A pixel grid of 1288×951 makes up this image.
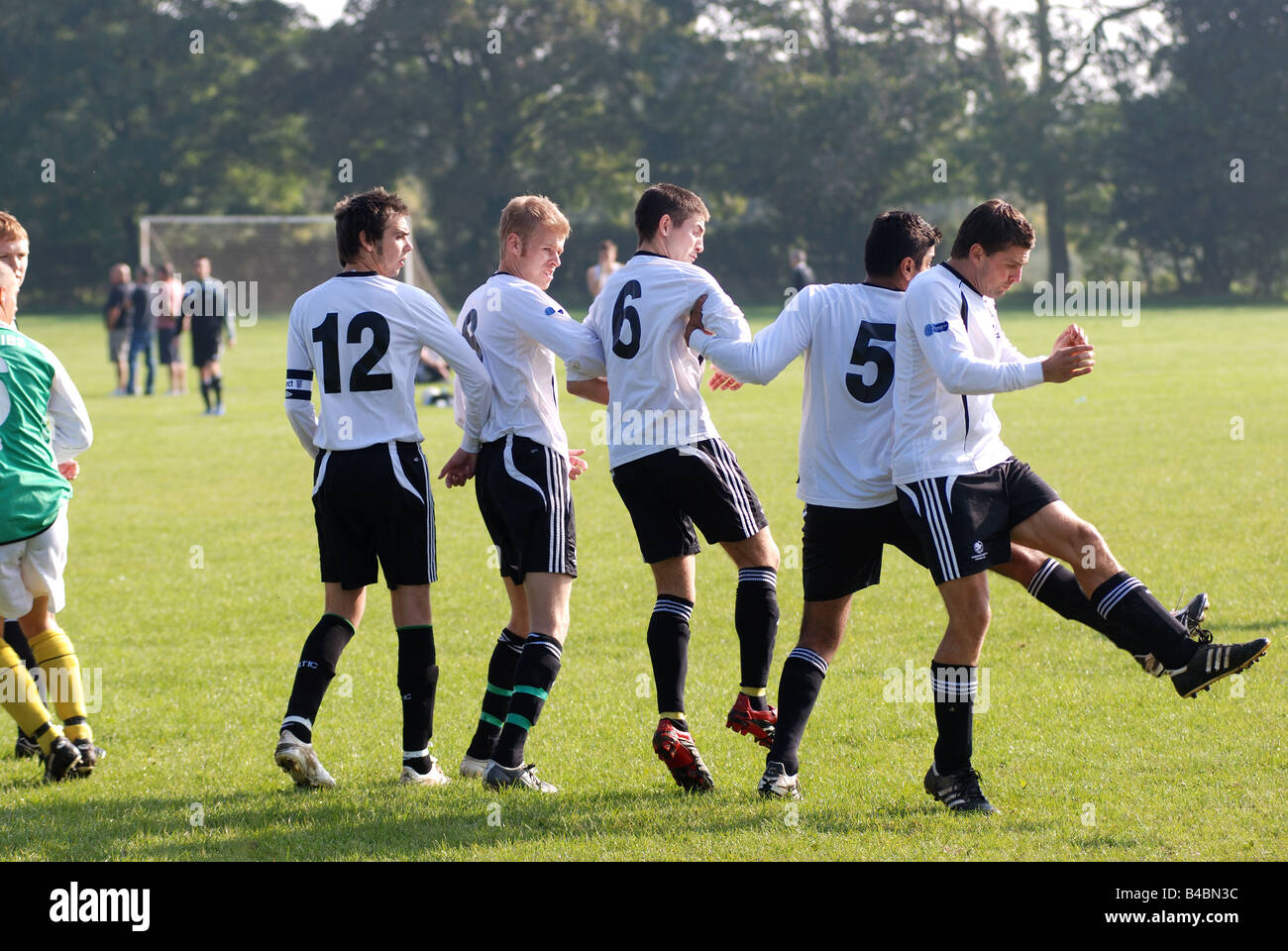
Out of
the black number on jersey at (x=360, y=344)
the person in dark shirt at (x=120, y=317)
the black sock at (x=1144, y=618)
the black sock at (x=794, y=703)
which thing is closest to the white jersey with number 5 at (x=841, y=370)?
the black sock at (x=794, y=703)

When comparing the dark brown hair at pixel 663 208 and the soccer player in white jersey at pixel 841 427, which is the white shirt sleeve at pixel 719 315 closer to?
the soccer player in white jersey at pixel 841 427

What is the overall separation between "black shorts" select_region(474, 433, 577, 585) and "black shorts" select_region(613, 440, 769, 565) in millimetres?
232

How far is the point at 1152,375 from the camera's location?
21.8m

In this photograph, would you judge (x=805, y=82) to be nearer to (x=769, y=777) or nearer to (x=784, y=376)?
(x=784, y=376)

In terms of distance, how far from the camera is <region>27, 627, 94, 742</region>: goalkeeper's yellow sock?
5.37m

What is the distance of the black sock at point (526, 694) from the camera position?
4.84 m

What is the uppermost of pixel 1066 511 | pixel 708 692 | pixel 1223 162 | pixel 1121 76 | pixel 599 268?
pixel 1121 76

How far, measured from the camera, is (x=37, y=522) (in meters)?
5.11

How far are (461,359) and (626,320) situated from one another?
0.60m

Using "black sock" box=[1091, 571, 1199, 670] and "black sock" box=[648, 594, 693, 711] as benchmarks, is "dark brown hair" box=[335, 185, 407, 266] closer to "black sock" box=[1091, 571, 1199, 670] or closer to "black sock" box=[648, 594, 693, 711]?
"black sock" box=[648, 594, 693, 711]

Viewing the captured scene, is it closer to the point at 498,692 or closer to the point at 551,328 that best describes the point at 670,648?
the point at 498,692

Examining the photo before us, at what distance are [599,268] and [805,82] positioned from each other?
36324mm
